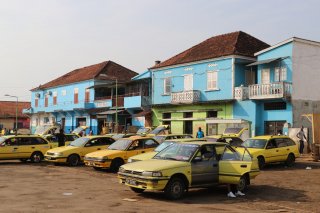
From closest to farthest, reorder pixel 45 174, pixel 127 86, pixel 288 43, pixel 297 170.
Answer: pixel 45 174 < pixel 297 170 < pixel 288 43 < pixel 127 86

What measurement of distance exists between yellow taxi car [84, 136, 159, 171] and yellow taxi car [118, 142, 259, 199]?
5654 mm

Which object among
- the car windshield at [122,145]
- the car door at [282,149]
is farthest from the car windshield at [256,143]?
the car windshield at [122,145]

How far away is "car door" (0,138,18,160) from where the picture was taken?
2147 centimetres

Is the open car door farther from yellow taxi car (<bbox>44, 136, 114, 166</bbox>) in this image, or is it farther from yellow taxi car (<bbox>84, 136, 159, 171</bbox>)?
yellow taxi car (<bbox>44, 136, 114, 166</bbox>)

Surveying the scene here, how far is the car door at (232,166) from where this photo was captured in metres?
12.2

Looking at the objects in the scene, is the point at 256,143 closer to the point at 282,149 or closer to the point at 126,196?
the point at 282,149

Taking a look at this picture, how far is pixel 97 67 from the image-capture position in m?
56.0

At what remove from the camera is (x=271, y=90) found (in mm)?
29891

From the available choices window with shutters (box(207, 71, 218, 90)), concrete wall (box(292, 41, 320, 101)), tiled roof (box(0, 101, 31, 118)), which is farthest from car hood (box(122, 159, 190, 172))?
tiled roof (box(0, 101, 31, 118))

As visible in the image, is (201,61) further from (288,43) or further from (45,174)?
(45,174)

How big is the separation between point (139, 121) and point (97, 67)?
50.9ft

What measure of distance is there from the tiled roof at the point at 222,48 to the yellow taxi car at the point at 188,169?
21582 mm

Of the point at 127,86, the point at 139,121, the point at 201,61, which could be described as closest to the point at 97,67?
the point at 127,86

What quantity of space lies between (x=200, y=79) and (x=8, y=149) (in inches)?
743
